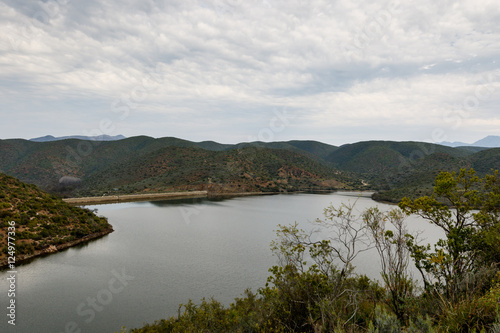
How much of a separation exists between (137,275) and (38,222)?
17.5 metres

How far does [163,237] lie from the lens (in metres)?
39.3

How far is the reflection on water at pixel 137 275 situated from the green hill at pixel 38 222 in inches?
69.4

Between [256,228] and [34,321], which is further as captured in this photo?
[256,228]

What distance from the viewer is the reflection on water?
17.1 meters

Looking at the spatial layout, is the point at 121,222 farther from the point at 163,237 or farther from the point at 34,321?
the point at 34,321

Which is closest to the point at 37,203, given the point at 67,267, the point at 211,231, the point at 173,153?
the point at 67,267

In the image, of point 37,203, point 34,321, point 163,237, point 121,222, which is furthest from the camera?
point 121,222

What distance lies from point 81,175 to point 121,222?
96.6m

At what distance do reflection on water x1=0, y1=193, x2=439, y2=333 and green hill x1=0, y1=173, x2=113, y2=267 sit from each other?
1.76m

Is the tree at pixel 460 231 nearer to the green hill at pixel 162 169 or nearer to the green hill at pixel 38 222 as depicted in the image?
the green hill at pixel 38 222

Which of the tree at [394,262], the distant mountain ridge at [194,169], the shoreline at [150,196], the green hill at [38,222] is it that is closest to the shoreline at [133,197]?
the shoreline at [150,196]

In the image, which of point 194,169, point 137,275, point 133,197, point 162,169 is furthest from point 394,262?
point 162,169

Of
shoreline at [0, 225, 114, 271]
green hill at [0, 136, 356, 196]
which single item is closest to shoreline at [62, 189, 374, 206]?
green hill at [0, 136, 356, 196]

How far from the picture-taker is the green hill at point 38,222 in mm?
28473
